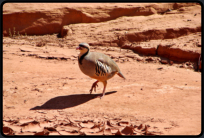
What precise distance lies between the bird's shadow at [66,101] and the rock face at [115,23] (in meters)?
4.82

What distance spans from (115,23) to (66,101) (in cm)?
701

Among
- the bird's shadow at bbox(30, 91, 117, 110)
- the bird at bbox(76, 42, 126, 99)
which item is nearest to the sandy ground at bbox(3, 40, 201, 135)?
the bird's shadow at bbox(30, 91, 117, 110)

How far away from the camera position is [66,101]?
4.73 m

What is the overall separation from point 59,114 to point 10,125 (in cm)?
88

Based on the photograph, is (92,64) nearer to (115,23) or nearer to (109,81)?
(109,81)

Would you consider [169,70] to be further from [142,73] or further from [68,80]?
[68,80]

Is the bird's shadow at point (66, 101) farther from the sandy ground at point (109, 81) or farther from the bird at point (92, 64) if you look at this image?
the bird at point (92, 64)

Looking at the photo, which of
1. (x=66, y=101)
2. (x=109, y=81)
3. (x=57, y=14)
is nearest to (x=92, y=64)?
(x=66, y=101)

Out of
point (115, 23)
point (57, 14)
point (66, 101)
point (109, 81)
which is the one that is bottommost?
point (66, 101)

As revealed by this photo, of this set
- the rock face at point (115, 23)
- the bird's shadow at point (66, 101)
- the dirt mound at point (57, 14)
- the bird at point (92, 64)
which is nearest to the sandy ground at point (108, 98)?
the bird's shadow at point (66, 101)

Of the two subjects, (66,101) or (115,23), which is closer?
(66,101)

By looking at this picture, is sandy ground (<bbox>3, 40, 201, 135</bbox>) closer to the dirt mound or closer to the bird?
the bird

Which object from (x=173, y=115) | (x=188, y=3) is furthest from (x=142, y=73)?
(x=188, y=3)

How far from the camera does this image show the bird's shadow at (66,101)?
4.50 meters
